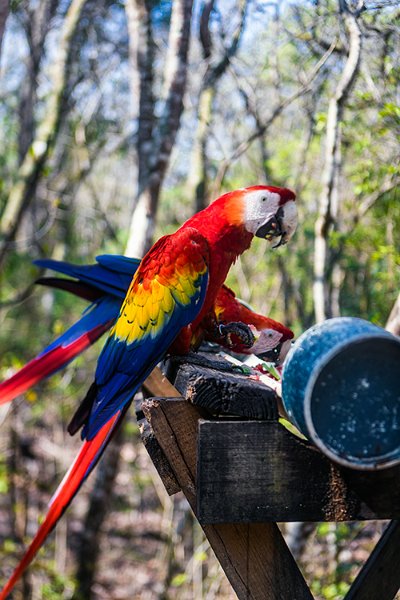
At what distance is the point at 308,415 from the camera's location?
0.91 metres

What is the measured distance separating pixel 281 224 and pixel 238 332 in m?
0.32

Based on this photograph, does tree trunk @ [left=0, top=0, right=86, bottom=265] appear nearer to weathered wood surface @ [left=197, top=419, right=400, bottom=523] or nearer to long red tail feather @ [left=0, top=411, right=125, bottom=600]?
long red tail feather @ [left=0, top=411, right=125, bottom=600]

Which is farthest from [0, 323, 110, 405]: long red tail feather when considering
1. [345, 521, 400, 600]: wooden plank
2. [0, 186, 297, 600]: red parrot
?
[345, 521, 400, 600]: wooden plank

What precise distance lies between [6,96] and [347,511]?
8.25 m

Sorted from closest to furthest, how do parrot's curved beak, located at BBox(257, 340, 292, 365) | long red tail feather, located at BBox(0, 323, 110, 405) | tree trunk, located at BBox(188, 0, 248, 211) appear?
parrot's curved beak, located at BBox(257, 340, 292, 365), long red tail feather, located at BBox(0, 323, 110, 405), tree trunk, located at BBox(188, 0, 248, 211)

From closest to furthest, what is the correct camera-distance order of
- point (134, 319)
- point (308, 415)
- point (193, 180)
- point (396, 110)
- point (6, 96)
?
1. point (308, 415)
2. point (134, 319)
3. point (396, 110)
4. point (193, 180)
5. point (6, 96)

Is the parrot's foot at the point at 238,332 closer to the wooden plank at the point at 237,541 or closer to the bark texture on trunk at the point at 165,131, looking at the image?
the wooden plank at the point at 237,541

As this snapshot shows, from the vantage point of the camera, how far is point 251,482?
3.44ft

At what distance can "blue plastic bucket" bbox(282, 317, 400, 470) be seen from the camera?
93 cm

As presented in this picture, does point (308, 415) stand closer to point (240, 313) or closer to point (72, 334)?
point (240, 313)

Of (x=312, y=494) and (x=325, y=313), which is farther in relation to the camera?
(x=325, y=313)

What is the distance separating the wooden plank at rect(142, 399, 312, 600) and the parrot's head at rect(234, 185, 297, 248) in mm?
690

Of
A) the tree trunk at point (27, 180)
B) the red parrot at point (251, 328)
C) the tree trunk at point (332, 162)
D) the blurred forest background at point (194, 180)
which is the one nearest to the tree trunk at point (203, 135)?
the blurred forest background at point (194, 180)

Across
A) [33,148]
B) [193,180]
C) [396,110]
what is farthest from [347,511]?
[193,180]
